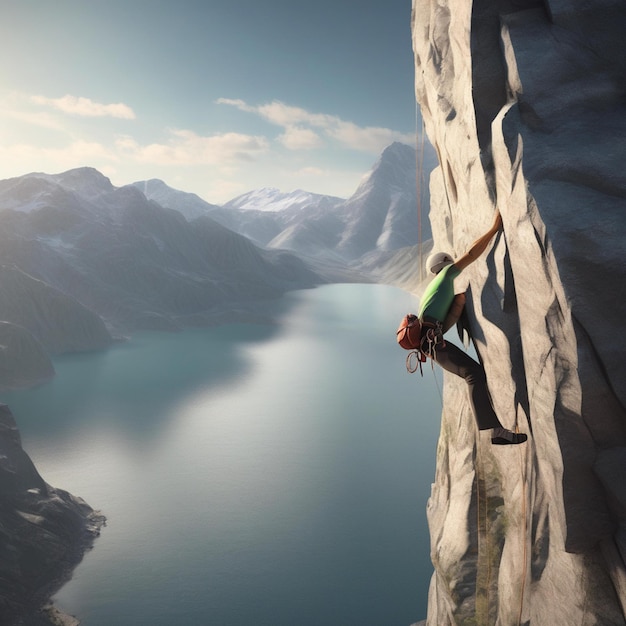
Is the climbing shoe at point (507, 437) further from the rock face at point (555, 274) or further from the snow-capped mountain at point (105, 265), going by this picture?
the snow-capped mountain at point (105, 265)

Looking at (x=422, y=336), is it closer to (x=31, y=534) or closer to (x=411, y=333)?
(x=411, y=333)

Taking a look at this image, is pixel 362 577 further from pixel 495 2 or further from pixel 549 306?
pixel 495 2

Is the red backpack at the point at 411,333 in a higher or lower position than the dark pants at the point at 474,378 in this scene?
higher

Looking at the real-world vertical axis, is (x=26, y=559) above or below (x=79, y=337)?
below

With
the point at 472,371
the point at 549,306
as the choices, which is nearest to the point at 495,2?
the point at 549,306

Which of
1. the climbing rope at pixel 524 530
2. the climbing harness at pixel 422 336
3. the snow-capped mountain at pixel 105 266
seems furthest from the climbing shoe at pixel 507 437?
the snow-capped mountain at pixel 105 266

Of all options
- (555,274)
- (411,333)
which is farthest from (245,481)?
(555,274)
